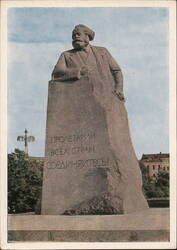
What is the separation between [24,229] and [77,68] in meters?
3.11

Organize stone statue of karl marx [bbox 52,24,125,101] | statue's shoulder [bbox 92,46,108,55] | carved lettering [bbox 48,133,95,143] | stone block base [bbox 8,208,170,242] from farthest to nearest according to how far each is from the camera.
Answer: statue's shoulder [bbox 92,46,108,55] → stone statue of karl marx [bbox 52,24,125,101] → carved lettering [bbox 48,133,95,143] → stone block base [bbox 8,208,170,242]

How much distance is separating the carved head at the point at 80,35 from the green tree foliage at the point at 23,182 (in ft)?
13.7

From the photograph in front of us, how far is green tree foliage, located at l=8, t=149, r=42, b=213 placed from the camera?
50.4 ft

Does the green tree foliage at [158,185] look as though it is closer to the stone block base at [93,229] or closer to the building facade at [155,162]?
the building facade at [155,162]

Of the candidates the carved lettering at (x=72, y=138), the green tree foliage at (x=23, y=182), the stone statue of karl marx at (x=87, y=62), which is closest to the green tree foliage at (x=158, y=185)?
the green tree foliage at (x=23, y=182)

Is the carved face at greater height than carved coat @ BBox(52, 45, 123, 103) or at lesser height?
greater

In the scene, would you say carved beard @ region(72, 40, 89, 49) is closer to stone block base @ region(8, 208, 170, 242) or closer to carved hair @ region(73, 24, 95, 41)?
carved hair @ region(73, 24, 95, 41)

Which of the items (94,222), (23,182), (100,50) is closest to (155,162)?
(23,182)

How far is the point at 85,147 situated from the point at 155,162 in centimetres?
365

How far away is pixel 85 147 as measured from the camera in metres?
11.6

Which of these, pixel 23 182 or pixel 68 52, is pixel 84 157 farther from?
pixel 23 182

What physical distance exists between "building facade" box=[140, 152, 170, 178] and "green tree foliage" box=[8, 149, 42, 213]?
2.57m

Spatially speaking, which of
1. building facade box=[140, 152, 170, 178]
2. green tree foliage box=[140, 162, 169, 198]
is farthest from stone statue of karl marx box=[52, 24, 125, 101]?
green tree foliage box=[140, 162, 169, 198]

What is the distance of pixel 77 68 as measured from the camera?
39.0ft
